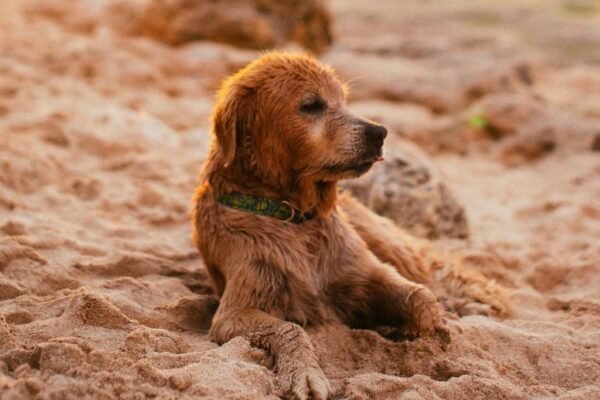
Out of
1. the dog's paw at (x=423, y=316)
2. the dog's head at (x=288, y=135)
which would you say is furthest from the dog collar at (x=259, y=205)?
the dog's paw at (x=423, y=316)

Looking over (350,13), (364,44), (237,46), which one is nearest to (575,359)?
(237,46)

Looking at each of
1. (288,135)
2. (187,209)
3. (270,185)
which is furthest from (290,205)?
(187,209)

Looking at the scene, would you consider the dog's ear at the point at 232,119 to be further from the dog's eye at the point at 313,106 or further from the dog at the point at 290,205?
the dog's eye at the point at 313,106

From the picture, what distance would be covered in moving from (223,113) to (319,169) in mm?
594

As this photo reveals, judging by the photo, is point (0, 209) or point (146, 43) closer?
point (0, 209)

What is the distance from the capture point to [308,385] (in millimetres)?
3076

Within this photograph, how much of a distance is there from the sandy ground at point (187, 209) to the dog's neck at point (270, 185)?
2.23ft

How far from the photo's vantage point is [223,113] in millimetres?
3959

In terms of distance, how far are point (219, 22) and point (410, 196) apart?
6.31 meters

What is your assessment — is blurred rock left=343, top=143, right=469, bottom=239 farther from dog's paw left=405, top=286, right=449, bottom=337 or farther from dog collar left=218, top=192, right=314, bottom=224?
dog's paw left=405, top=286, right=449, bottom=337

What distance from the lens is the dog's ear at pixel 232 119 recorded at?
12.8ft

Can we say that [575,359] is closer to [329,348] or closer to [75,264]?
[329,348]

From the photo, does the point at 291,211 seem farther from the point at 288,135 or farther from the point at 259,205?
the point at 288,135

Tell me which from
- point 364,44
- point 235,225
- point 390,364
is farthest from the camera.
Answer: point 364,44
